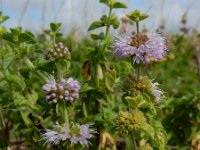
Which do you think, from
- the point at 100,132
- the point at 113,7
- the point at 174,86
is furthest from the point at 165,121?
the point at 174,86

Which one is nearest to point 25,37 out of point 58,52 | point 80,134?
point 58,52

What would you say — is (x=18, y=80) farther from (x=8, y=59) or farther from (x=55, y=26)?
(x=55, y=26)

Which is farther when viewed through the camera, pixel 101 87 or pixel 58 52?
pixel 101 87

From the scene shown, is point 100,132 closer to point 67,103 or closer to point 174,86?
point 67,103

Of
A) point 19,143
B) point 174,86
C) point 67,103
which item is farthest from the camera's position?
point 174,86

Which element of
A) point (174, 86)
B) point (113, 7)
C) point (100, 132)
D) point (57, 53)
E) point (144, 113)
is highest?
point (113, 7)

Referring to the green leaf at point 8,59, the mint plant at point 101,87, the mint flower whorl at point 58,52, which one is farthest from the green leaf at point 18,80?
the mint flower whorl at point 58,52

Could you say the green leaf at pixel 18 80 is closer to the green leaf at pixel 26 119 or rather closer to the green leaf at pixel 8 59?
the green leaf at pixel 8 59
